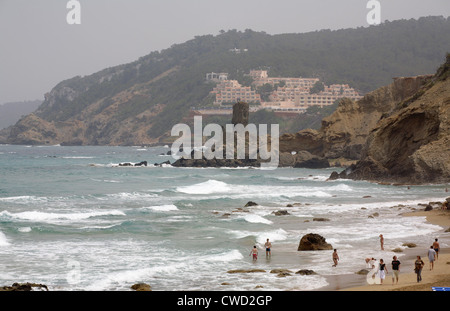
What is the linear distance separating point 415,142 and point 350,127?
110 ft

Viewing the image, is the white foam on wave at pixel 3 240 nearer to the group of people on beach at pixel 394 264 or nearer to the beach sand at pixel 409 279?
the group of people on beach at pixel 394 264

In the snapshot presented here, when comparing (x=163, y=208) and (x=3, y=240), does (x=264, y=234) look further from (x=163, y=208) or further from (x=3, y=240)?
(x=163, y=208)

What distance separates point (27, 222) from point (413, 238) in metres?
18.2

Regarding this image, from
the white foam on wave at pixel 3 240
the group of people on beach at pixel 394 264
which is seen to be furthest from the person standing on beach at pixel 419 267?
the white foam on wave at pixel 3 240

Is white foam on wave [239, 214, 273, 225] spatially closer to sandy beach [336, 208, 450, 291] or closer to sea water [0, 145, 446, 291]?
sea water [0, 145, 446, 291]

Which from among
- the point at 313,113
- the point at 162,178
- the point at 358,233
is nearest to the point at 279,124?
the point at 313,113

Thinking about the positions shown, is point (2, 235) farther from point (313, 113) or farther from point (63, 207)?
point (313, 113)

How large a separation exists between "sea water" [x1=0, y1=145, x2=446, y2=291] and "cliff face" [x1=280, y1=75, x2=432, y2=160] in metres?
31.5

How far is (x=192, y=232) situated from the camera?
29500 millimetres

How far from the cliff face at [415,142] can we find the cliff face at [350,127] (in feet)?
76.1

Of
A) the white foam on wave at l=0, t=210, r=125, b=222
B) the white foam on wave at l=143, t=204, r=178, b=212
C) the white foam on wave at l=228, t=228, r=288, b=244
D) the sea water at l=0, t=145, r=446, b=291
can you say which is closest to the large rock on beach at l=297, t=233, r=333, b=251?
the sea water at l=0, t=145, r=446, b=291

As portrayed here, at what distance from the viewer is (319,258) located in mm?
22734

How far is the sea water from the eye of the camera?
1995 centimetres

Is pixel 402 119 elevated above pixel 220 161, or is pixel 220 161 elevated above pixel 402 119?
pixel 402 119
